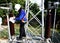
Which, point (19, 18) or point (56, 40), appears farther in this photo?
point (56, 40)

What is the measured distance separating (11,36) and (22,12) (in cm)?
35

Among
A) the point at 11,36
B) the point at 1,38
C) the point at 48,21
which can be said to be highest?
the point at 48,21

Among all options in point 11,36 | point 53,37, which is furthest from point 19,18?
point 53,37

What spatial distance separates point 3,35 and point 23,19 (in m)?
2.20

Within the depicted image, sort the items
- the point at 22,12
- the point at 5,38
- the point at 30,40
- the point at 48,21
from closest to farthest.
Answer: the point at 48,21 → the point at 22,12 → the point at 30,40 → the point at 5,38

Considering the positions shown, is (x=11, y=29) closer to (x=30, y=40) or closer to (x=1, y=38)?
(x=30, y=40)

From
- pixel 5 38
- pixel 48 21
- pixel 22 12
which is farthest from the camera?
pixel 5 38

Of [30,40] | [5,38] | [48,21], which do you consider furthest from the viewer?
[5,38]

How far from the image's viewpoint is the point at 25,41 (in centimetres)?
Answer: 294

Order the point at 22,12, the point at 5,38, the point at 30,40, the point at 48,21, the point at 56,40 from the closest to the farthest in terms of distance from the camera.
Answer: the point at 48,21 → the point at 22,12 → the point at 30,40 → the point at 56,40 → the point at 5,38

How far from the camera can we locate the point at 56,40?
3305 millimetres

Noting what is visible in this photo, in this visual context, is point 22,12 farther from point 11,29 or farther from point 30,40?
point 30,40

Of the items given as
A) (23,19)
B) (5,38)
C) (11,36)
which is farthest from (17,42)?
(5,38)

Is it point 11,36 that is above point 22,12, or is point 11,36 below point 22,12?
below
